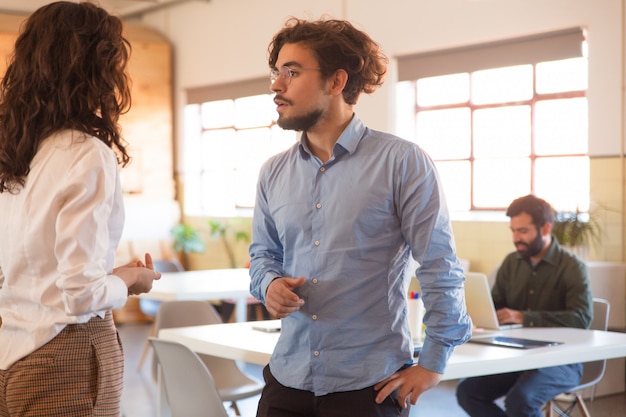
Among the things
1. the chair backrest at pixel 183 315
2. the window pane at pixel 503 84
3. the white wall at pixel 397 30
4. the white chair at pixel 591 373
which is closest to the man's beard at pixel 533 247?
the white chair at pixel 591 373

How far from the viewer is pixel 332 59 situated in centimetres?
232

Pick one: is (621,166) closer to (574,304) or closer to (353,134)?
(574,304)

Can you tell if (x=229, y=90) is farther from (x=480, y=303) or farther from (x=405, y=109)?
(x=480, y=303)

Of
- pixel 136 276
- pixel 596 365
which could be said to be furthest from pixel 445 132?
pixel 136 276

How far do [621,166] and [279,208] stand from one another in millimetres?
5110

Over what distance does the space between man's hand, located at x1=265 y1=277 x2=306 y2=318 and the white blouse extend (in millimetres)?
422

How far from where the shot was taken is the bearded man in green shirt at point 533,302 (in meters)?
3.89

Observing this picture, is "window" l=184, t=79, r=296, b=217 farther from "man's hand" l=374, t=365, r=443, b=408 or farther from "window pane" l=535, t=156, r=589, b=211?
"man's hand" l=374, t=365, r=443, b=408

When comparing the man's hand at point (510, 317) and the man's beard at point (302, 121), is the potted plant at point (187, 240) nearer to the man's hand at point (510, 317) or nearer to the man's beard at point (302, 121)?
the man's hand at point (510, 317)

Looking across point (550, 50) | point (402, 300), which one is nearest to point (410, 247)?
point (402, 300)

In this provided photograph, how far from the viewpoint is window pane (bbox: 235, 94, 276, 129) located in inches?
417

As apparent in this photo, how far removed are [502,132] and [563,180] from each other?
80 cm

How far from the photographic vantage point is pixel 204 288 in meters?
5.54

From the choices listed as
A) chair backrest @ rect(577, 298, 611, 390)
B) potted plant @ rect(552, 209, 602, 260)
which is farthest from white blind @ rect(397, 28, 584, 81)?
chair backrest @ rect(577, 298, 611, 390)
